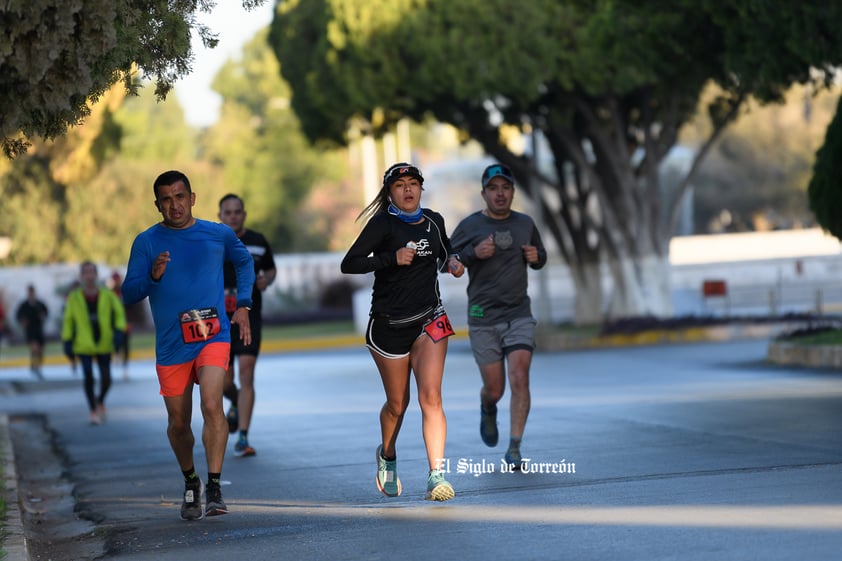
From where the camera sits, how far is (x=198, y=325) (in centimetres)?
920

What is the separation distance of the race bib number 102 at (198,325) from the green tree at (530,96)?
16.8 metres

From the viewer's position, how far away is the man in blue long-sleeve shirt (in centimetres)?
920

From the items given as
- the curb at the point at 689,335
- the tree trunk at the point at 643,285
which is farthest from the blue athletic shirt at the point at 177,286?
the tree trunk at the point at 643,285

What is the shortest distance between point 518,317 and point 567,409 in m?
4.95

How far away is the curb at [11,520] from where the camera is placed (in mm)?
8008

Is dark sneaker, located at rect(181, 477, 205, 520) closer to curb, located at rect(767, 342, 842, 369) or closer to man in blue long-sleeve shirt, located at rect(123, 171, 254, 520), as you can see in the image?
man in blue long-sleeve shirt, located at rect(123, 171, 254, 520)

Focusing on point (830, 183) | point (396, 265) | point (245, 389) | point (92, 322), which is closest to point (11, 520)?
point (396, 265)

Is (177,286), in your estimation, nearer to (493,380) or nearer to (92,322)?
(493,380)

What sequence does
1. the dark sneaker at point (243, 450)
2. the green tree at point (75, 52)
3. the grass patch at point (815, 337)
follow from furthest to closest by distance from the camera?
the grass patch at point (815, 337) → the dark sneaker at point (243, 450) → the green tree at point (75, 52)

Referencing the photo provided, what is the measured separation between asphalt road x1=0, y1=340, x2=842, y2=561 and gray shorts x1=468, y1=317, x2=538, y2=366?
797mm

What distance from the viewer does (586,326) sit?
113 feet

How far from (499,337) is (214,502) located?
8.36ft

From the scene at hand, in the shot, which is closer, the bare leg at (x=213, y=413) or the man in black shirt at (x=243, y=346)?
the bare leg at (x=213, y=413)

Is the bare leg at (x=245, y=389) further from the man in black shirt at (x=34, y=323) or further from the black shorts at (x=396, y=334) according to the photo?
the man in black shirt at (x=34, y=323)
